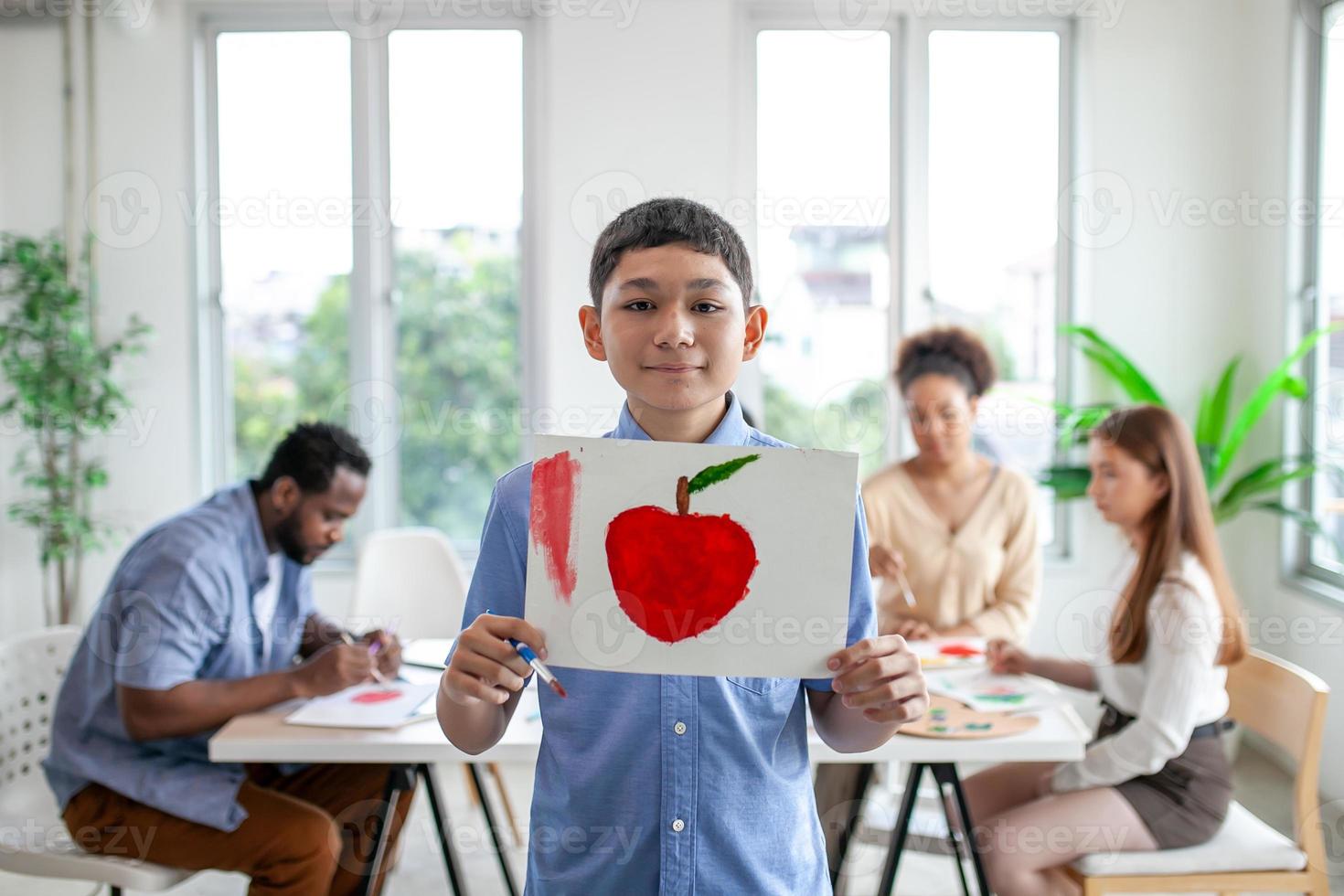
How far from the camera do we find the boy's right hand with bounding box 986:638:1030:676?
8.07 feet

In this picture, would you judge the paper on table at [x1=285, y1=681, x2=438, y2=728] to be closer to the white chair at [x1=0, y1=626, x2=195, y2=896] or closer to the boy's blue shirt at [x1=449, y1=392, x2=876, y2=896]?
the white chair at [x1=0, y1=626, x2=195, y2=896]

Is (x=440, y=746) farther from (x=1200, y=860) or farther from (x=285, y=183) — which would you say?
(x=285, y=183)

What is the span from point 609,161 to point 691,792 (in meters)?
3.17

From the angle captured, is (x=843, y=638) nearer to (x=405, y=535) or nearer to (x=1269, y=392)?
(x=405, y=535)

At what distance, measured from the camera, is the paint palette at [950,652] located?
8.46ft

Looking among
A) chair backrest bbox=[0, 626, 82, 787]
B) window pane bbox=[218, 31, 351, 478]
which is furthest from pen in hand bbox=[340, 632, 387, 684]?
window pane bbox=[218, 31, 351, 478]

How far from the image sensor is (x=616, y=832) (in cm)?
124

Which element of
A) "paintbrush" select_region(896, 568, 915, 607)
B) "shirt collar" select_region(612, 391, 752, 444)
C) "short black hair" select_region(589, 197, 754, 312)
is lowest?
"paintbrush" select_region(896, 568, 915, 607)

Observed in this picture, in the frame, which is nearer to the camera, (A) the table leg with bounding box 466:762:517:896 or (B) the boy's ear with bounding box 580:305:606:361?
(B) the boy's ear with bounding box 580:305:606:361

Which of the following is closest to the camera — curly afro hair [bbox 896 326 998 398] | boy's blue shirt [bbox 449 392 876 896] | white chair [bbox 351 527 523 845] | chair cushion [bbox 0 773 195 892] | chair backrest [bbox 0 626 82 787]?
boy's blue shirt [bbox 449 392 876 896]

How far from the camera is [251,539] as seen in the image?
2453 millimetres

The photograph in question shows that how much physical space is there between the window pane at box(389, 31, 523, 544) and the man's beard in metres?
1.83

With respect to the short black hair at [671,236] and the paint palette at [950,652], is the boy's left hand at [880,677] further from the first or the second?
the paint palette at [950,652]

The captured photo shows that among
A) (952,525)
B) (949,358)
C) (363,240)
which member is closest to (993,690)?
(952,525)
